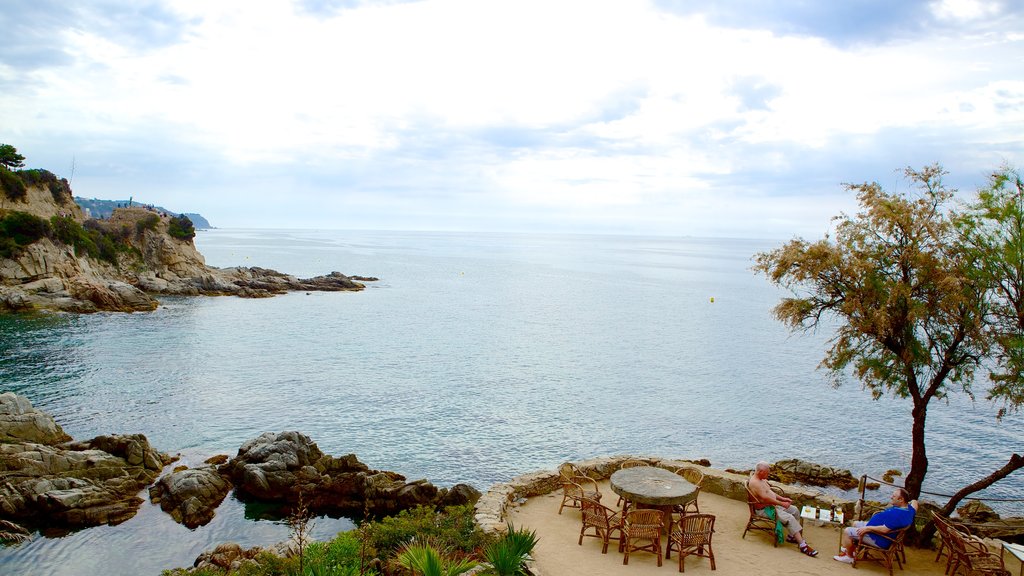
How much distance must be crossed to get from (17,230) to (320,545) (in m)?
70.3

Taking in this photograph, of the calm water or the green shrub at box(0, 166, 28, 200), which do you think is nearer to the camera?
the calm water

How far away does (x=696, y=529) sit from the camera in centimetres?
1125

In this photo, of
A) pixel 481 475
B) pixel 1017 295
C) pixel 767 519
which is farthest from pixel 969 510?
pixel 481 475

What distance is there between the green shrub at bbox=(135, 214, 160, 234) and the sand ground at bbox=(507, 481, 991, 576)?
8707 centimetres

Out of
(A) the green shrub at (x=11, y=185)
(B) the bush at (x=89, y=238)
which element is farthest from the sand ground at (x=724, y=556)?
(A) the green shrub at (x=11, y=185)

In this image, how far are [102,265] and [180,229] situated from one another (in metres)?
15.4

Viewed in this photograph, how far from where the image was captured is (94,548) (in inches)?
753

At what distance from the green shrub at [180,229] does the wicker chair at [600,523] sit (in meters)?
89.6

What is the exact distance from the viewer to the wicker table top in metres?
11.8

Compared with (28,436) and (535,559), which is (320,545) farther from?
(28,436)

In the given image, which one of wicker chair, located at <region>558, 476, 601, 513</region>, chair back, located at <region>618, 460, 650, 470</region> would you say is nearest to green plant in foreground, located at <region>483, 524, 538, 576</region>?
wicker chair, located at <region>558, 476, 601, 513</region>

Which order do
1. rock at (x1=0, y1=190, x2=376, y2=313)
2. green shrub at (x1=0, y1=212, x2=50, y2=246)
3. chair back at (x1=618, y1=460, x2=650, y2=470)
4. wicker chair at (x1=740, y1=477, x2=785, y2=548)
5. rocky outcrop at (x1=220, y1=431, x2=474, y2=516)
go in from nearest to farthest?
wicker chair at (x1=740, y1=477, x2=785, y2=548) → chair back at (x1=618, y1=460, x2=650, y2=470) → rocky outcrop at (x1=220, y1=431, x2=474, y2=516) → rock at (x1=0, y1=190, x2=376, y2=313) → green shrub at (x1=0, y1=212, x2=50, y2=246)

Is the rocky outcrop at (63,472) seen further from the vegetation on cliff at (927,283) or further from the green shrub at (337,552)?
the vegetation on cliff at (927,283)

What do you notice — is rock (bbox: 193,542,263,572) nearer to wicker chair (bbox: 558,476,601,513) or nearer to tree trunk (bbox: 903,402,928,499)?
wicker chair (bbox: 558,476,601,513)
